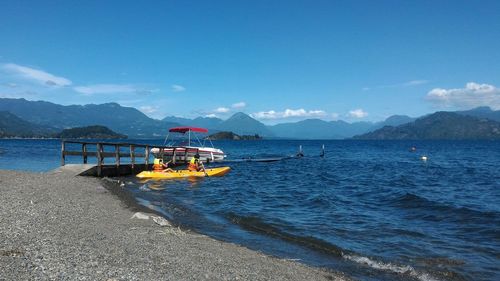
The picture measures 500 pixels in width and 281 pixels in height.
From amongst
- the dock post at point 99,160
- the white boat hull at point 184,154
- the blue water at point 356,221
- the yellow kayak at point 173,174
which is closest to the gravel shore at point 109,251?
the blue water at point 356,221

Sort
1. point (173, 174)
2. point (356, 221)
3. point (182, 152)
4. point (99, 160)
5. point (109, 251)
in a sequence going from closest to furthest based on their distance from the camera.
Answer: point (109, 251) → point (356, 221) → point (99, 160) → point (173, 174) → point (182, 152)

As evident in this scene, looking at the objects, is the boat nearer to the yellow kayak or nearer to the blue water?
the yellow kayak

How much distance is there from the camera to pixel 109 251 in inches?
353

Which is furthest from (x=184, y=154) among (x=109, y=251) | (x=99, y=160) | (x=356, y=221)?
(x=109, y=251)

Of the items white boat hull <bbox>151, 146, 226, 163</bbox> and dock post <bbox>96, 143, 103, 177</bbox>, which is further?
white boat hull <bbox>151, 146, 226, 163</bbox>

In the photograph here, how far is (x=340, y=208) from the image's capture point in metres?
19.5

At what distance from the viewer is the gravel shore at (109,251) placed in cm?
738

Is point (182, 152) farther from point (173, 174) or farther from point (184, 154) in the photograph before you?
point (173, 174)

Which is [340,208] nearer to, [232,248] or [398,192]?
[398,192]

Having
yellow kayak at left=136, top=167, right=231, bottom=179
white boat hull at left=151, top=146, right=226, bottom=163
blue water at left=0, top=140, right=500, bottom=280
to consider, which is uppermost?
white boat hull at left=151, top=146, right=226, bottom=163

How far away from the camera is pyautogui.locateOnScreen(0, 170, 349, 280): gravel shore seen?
7383 millimetres

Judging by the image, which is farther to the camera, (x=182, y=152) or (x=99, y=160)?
(x=182, y=152)

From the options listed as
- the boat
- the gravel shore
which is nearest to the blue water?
the gravel shore

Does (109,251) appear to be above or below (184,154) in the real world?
below
